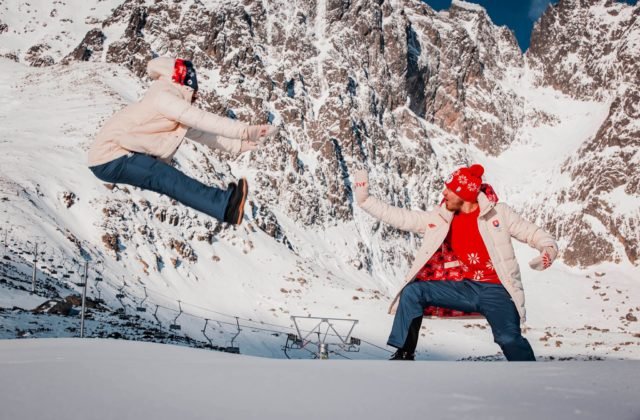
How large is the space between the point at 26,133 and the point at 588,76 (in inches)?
4704

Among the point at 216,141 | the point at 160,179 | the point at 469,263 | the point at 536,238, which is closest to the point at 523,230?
the point at 536,238

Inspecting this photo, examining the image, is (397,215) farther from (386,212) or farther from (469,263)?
(469,263)

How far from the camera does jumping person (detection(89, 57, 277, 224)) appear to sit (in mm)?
5332

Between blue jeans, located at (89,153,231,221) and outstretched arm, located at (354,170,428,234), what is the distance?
135 centimetres

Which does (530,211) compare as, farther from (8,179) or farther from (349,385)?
(349,385)

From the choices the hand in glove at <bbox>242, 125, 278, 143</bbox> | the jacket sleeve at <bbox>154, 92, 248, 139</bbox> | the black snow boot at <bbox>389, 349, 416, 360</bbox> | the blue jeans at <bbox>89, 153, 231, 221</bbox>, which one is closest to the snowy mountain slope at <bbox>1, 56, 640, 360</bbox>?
the blue jeans at <bbox>89, 153, 231, 221</bbox>

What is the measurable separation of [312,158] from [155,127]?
271ft

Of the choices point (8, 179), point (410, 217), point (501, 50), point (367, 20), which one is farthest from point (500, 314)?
point (501, 50)

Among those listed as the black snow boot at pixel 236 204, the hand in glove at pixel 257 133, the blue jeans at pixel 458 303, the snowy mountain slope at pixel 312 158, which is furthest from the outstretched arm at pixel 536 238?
the snowy mountain slope at pixel 312 158

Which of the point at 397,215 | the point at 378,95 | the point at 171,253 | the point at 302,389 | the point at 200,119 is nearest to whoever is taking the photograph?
the point at 302,389

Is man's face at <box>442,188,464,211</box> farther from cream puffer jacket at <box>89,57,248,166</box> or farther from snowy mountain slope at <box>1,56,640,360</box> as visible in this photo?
snowy mountain slope at <box>1,56,640,360</box>

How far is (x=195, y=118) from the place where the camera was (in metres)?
5.27

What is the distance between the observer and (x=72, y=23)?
4090 inches

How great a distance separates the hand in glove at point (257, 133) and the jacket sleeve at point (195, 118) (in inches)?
2.1
